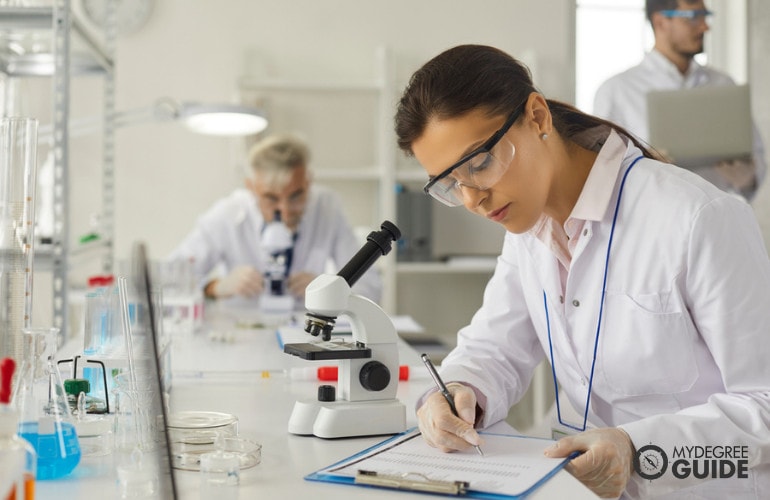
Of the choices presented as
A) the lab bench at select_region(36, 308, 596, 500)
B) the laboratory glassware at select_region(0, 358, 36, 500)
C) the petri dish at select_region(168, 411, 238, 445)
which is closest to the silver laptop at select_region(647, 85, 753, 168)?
the lab bench at select_region(36, 308, 596, 500)

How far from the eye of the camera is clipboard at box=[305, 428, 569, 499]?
928 millimetres

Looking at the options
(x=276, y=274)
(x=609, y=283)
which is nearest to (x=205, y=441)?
(x=609, y=283)

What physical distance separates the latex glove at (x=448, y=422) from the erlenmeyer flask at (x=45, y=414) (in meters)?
0.46

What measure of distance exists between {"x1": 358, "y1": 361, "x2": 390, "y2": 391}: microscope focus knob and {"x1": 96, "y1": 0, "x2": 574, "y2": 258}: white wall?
2.96m

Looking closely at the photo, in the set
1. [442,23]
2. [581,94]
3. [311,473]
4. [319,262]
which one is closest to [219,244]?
[319,262]

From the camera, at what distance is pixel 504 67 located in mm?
1317

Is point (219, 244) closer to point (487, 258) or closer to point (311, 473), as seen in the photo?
point (487, 258)

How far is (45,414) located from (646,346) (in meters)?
0.89

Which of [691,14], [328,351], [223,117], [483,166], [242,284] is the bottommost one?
[242,284]

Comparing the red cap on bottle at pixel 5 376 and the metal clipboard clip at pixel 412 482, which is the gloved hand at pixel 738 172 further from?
the red cap on bottle at pixel 5 376

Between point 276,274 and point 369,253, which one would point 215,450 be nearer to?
point 369,253

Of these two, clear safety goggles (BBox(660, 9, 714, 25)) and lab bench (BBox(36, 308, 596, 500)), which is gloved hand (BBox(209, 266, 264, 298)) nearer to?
lab bench (BBox(36, 308, 596, 500))

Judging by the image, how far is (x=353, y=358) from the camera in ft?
4.00

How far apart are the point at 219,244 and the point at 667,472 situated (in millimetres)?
2645
